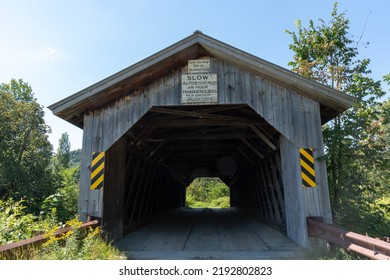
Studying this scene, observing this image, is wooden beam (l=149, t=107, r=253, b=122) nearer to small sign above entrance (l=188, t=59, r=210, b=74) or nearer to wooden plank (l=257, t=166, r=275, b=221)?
small sign above entrance (l=188, t=59, r=210, b=74)

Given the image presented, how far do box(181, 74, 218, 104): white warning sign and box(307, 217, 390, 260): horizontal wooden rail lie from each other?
295 centimetres

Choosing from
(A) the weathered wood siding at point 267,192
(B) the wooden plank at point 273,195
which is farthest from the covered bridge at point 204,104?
(B) the wooden plank at point 273,195

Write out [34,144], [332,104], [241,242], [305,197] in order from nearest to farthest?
[305,197] < [332,104] < [241,242] < [34,144]

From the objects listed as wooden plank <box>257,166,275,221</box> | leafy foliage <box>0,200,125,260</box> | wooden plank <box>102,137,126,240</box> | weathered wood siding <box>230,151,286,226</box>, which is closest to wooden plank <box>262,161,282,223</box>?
weathered wood siding <box>230,151,286,226</box>

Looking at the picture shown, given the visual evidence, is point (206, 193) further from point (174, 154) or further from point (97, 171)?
point (97, 171)

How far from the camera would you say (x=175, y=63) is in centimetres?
627

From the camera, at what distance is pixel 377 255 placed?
3307 mm

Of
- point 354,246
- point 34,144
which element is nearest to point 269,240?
point 354,246

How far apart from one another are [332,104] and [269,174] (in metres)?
3.57

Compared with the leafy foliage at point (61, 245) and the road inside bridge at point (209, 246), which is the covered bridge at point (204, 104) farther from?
the leafy foliage at point (61, 245)

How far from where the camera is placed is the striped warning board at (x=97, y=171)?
19.6ft

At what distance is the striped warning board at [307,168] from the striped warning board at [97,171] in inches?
152

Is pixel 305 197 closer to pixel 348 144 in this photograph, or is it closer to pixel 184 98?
pixel 348 144

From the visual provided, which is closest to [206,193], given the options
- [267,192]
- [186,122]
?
[267,192]
